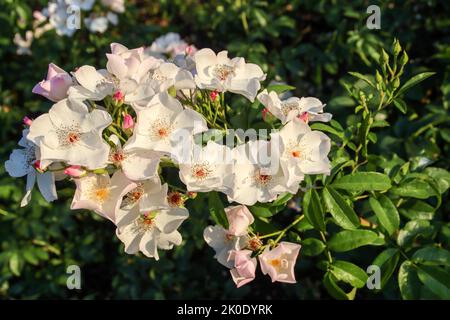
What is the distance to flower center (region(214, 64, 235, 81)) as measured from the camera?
5.15ft

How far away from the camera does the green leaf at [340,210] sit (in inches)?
60.2

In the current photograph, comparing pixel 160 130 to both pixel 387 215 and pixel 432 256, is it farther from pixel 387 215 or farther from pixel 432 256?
pixel 432 256

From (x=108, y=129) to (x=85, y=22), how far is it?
1.77 meters

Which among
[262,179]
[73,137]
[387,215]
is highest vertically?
[73,137]

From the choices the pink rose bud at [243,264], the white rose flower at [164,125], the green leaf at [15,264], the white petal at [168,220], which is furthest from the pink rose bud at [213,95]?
the green leaf at [15,264]

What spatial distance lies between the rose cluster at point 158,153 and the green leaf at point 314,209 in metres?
0.09

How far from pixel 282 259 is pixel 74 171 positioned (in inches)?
23.8

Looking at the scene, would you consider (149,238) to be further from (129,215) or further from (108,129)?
(108,129)

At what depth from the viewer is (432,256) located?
170 centimetres

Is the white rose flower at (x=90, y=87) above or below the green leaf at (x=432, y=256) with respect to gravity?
above

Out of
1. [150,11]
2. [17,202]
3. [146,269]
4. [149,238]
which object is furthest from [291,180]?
[150,11]

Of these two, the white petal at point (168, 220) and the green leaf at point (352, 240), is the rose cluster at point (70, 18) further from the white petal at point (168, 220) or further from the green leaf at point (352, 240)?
the green leaf at point (352, 240)

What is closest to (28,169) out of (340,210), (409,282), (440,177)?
(340,210)

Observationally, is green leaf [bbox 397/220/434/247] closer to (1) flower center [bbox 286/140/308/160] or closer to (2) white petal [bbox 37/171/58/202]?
(1) flower center [bbox 286/140/308/160]
